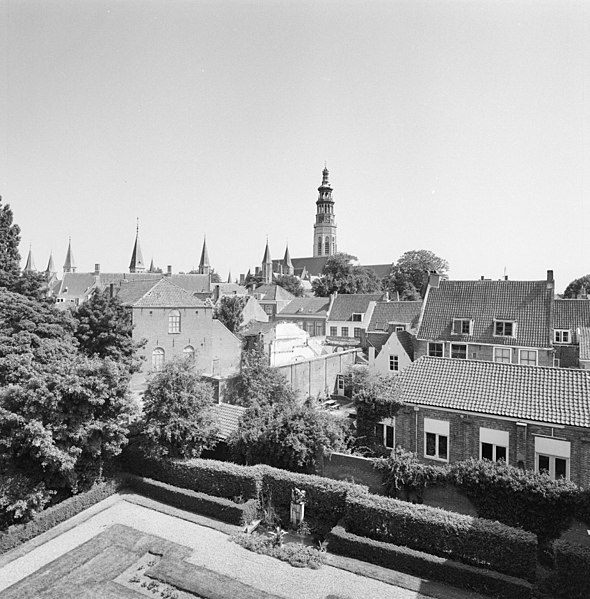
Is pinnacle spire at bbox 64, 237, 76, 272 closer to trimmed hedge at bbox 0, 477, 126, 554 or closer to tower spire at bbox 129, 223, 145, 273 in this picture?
tower spire at bbox 129, 223, 145, 273

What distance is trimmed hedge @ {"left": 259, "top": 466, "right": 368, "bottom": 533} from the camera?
15578mm

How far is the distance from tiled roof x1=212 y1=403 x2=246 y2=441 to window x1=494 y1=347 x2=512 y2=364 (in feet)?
71.0

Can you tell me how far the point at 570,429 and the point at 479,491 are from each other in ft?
12.5

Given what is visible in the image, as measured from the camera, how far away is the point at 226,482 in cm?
1725

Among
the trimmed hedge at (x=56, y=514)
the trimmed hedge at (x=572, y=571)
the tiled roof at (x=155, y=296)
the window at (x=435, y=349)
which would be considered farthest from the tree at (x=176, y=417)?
the window at (x=435, y=349)

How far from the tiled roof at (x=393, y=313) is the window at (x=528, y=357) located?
522 inches

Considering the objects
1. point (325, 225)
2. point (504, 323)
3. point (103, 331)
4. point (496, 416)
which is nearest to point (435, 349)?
point (504, 323)

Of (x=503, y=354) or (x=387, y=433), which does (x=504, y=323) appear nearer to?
(x=503, y=354)

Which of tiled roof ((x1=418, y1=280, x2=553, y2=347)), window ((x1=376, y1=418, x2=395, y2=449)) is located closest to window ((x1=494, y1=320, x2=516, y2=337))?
tiled roof ((x1=418, y1=280, x2=553, y2=347))

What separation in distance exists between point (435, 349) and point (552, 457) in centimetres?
2044

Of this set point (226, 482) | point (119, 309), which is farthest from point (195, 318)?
point (226, 482)

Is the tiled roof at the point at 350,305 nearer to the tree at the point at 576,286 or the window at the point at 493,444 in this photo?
the window at the point at 493,444

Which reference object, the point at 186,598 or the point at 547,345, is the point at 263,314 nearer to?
the point at 547,345

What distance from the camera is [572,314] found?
40469 millimetres
